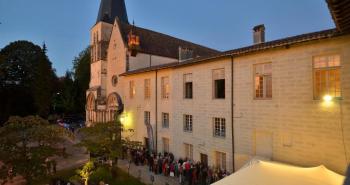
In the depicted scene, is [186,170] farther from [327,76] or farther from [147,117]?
[327,76]

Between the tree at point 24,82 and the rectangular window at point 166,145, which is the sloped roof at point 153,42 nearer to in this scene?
the rectangular window at point 166,145

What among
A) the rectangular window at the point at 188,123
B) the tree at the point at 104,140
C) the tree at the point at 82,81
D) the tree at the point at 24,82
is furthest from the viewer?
the tree at the point at 82,81

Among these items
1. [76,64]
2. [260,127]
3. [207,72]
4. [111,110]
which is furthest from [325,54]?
[76,64]

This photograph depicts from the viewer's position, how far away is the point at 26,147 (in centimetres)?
1438

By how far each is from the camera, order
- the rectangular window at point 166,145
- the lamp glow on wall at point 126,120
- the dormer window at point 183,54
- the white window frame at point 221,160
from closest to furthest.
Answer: the white window frame at point 221,160, the rectangular window at point 166,145, the dormer window at point 183,54, the lamp glow on wall at point 126,120

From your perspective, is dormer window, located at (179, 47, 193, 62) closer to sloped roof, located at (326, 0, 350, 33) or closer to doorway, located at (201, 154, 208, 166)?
doorway, located at (201, 154, 208, 166)

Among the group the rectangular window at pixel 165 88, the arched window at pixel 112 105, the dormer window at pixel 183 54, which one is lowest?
the arched window at pixel 112 105

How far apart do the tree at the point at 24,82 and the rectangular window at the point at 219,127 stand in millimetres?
39505

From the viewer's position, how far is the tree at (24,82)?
45.4 m

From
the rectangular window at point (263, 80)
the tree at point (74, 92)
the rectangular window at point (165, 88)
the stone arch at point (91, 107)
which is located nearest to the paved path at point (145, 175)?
the rectangular window at point (165, 88)

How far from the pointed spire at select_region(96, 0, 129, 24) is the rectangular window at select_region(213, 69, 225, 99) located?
28.5m

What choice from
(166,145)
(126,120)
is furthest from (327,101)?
(126,120)

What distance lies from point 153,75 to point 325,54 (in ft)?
51.0

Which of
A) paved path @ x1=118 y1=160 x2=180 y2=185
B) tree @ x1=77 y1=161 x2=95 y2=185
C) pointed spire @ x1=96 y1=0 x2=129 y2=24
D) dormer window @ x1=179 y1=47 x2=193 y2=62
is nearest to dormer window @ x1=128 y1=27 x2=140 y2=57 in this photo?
dormer window @ x1=179 y1=47 x2=193 y2=62
